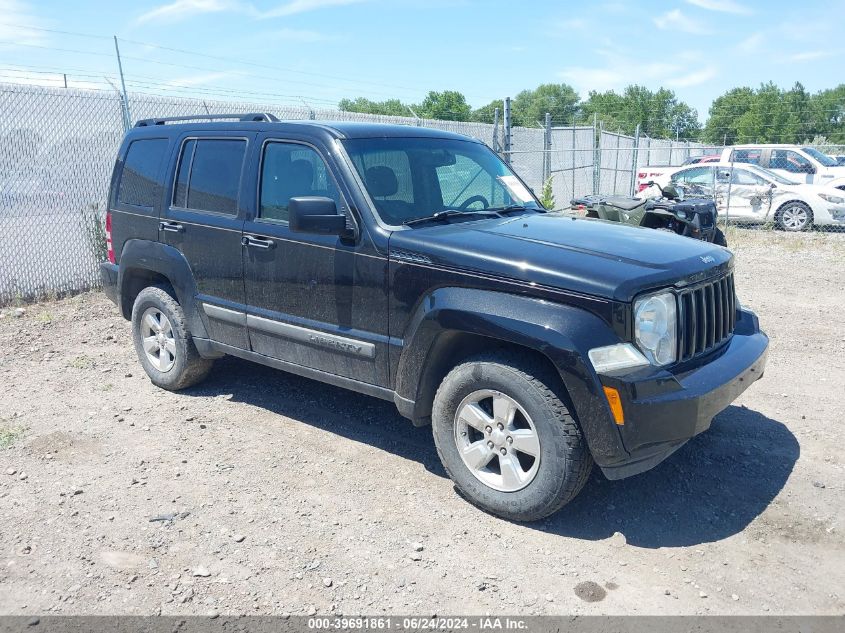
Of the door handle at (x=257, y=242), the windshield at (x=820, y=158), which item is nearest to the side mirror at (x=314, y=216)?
the door handle at (x=257, y=242)

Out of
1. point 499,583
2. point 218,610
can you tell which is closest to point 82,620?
point 218,610

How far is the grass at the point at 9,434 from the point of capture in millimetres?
4883

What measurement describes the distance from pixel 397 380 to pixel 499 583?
50.2 inches

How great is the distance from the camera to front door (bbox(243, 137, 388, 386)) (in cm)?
422

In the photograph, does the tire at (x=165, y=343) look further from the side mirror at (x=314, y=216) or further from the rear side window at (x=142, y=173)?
the side mirror at (x=314, y=216)

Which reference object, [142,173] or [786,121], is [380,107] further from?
[142,173]

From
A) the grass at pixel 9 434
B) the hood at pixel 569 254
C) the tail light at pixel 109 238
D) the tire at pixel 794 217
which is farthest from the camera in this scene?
the tire at pixel 794 217

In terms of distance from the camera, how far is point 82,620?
3117 mm

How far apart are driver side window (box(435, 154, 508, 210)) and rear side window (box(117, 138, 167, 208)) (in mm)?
2239

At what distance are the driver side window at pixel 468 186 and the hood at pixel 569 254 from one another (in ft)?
1.00

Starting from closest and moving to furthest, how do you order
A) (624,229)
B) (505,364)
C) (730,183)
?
(505,364)
(624,229)
(730,183)

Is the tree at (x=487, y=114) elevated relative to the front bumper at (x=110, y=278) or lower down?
elevated

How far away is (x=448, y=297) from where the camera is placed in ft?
12.5

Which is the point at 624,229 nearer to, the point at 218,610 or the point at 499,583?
the point at 499,583
